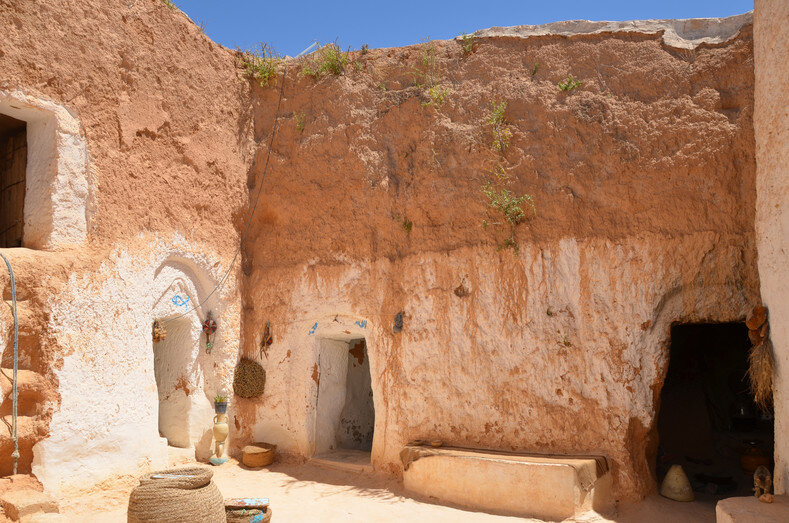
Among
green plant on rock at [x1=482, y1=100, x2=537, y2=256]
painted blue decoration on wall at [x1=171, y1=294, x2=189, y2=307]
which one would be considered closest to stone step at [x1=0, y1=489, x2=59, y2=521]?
painted blue decoration on wall at [x1=171, y1=294, x2=189, y2=307]

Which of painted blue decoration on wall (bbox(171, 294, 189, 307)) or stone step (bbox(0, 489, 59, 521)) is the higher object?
painted blue decoration on wall (bbox(171, 294, 189, 307))

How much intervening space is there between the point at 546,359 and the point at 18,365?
5.32 meters

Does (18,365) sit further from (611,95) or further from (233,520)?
(611,95)

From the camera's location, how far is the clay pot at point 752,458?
714 centimetres

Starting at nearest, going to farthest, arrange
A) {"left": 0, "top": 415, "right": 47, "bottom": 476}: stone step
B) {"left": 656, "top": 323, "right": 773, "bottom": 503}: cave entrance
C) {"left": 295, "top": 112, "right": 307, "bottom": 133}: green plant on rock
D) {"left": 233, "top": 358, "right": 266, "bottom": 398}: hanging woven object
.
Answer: {"left": 0, "top": 415, "right": 47, "bottom": 476}: stone step, {"left": 656, "top": 323, "right": 773, "bottom": 503}: cave entrance, {"left": 233, "top": 358, "right": 266, "bottom": 398}: hanging woven object, {"left": 295, "top": 112, "right": 307, "bottom": 133}: green plant on rock

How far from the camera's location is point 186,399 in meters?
7.69

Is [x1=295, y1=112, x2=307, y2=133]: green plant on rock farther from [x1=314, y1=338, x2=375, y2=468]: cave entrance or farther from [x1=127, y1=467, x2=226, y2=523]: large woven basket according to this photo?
[x1=127, y1=467, x2=226, y2=523]: large woven basket

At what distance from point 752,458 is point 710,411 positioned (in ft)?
4.99

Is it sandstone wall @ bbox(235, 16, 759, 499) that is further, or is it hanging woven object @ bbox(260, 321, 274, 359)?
hanging woven object @ bbox(260, 321, 274, 359)

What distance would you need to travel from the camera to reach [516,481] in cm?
608

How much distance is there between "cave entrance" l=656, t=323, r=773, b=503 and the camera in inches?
309

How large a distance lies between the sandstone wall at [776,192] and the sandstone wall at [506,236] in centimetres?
67

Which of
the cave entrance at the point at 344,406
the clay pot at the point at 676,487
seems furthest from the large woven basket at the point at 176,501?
the clay pot at the point at 676,487

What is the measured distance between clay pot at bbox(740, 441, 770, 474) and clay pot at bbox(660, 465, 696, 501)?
4.00 feet
